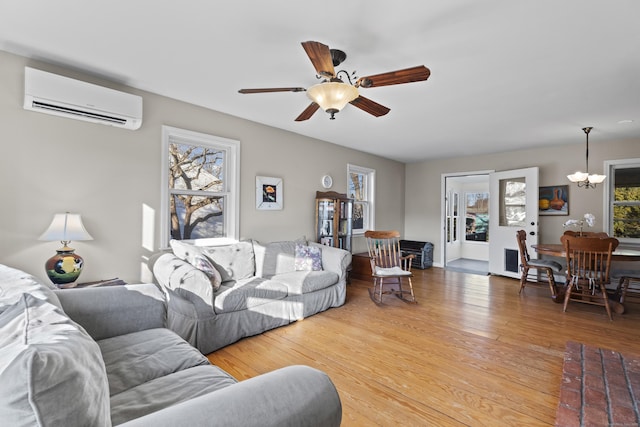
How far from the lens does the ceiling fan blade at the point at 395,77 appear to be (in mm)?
1964

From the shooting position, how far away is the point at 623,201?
501cm

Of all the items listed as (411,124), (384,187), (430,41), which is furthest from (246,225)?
(384,187)

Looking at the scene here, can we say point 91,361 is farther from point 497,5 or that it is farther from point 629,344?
point 629,344

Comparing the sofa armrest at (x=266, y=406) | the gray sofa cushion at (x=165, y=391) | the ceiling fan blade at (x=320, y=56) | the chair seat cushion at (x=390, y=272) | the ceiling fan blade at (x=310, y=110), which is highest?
the ceiling fan blade at (x=320, y=56)

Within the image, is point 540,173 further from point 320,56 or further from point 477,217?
point 320,56

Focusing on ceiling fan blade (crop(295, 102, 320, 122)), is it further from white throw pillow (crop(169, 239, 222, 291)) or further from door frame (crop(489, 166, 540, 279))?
door frame (crop(489, 166, 540, 279))

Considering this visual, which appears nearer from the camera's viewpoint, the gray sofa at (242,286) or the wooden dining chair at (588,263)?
the gray sofa at (242,286)

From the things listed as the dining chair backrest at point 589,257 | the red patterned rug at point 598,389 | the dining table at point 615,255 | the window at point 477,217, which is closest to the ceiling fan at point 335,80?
the red patterned rug at point 598,389

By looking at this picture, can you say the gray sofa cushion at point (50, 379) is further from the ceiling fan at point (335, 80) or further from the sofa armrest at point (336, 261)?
the sofa armrest at point (336, 261)

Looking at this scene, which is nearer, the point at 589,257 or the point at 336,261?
the point at 589,257

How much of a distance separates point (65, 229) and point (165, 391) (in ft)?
6.16

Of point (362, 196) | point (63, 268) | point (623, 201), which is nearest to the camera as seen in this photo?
point (63, 268)

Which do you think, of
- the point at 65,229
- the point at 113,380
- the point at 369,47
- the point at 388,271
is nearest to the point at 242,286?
the point at 65,229

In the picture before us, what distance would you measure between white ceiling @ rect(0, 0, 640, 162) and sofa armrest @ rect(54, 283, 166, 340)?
5.82 ft
